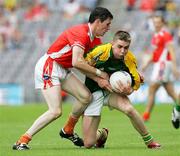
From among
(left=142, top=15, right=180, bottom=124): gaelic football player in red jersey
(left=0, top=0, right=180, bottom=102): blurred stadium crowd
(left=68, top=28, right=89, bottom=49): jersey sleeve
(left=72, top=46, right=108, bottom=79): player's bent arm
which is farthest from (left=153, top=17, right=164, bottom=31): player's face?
(left=0, top=0, right=180, bottom=102): blurred stadium crowd

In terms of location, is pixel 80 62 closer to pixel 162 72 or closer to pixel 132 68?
pixel 132 68

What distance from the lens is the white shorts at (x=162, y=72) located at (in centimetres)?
2055

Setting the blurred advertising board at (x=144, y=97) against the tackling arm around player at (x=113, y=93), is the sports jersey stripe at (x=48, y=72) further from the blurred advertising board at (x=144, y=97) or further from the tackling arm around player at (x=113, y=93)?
the blurred advertising board at (x=144, y=97)

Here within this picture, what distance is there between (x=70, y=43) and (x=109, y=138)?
10.3 feet

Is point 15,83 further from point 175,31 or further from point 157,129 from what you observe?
point 157,129

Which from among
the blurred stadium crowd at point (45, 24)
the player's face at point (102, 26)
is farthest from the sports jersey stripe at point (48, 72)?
the blurred stadium crowd at point (45, 24)

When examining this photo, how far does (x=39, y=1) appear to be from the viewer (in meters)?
37.2

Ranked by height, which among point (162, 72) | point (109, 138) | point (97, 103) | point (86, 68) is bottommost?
point (109, 138)

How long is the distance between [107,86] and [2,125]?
7.58 metres

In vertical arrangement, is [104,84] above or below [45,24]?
above

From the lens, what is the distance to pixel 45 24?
117ft

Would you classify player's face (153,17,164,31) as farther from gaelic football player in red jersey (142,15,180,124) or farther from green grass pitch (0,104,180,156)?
green grass pitch (0,104,180,156)

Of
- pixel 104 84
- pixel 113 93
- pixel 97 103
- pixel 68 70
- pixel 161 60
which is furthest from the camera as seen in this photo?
pixel 161 60

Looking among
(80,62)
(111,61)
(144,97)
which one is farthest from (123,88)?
(144,97)
